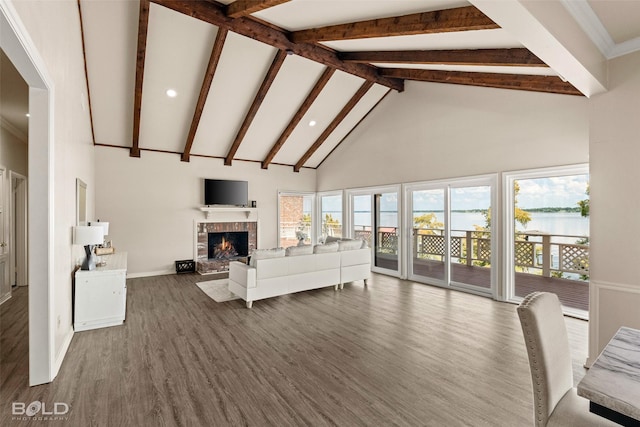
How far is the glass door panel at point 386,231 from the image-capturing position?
22.9 ft

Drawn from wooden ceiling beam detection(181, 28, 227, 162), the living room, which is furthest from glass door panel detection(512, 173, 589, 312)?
wooden ceiling beam detection(181, 28, 227, 162)

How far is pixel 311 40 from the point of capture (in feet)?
14.9

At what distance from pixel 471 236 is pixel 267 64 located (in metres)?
4.90

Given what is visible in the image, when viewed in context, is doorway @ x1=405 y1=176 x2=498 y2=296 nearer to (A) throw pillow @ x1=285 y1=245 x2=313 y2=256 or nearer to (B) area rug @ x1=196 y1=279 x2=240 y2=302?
(A) throw pillow @ x1=285 y1=245 x2=313 y2=256

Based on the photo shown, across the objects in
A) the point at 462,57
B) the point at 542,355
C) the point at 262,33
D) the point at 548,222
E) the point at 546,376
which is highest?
the point at 262,33

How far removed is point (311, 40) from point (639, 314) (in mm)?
4900

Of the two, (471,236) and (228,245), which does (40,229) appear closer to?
(228,245)

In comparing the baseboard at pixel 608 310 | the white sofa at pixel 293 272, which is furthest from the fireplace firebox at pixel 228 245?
the baseboard at pixel 608 310

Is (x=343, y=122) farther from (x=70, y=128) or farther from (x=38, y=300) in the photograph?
(x=38, y=300)

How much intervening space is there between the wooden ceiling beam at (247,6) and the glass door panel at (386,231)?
179 inches

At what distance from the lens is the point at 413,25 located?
3375mm

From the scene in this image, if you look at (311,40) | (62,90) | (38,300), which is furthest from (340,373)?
(311,40)

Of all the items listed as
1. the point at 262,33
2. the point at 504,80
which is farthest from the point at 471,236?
the point at 262,33
